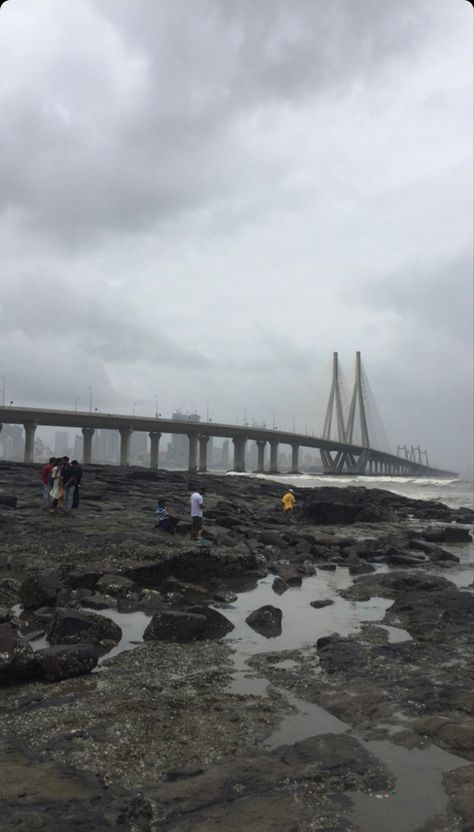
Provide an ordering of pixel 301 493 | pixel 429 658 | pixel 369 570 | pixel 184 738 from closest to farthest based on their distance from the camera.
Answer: pixel 184 738
pixel 429 658
pixel 369 570
pixel 301 493

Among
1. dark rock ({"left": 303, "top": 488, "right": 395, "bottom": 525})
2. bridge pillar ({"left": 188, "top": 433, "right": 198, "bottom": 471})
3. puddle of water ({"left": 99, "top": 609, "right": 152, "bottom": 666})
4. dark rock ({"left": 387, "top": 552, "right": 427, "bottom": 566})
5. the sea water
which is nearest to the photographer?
puddle of water ({"left": 99, "top": 609, "right": 152, "bottom": 666})

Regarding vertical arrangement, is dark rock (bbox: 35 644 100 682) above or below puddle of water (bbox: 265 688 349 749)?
above

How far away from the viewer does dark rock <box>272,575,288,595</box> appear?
12.6 m

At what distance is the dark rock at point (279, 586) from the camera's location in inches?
498

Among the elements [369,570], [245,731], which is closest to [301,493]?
[369,570]

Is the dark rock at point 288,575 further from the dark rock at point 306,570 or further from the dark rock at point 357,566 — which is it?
the dark rock at point 357,566

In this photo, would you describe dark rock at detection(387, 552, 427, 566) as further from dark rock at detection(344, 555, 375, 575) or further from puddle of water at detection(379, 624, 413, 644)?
puddle of water at detection(379, 624, 413, 644)

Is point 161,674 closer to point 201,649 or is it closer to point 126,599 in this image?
point 201,649

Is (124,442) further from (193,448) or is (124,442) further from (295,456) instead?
(295,456)

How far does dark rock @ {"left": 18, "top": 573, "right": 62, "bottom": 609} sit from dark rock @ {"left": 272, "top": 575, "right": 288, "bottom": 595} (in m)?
4.94

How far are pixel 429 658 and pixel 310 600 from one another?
4019 mm

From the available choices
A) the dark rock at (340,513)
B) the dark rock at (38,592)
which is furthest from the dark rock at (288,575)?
the dark rock at (340,513)

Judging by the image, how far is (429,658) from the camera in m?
8.05

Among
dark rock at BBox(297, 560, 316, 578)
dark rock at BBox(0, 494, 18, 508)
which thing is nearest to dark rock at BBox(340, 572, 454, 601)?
dark rock at BBox(297, 560, 316, 578)
